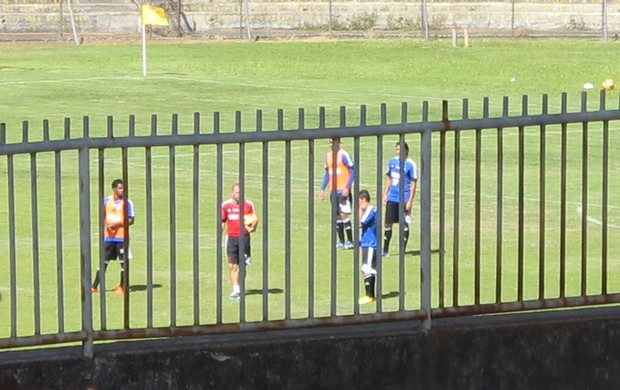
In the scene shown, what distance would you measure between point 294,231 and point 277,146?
9.50m

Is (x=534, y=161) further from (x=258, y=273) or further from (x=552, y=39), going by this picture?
(x=552, y=39)

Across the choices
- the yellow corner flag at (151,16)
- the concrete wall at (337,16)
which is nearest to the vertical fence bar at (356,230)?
the yellow corner flag at (151,16)

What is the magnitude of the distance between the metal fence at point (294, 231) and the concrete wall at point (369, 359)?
0.29 ft

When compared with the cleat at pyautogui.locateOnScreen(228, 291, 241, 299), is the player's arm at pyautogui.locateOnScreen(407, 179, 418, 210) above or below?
above

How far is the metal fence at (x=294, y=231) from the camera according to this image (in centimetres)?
887

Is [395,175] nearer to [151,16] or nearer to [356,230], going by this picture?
[356,230]

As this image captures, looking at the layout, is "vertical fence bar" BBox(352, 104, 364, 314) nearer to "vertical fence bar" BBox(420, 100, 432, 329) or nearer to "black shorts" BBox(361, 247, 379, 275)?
"vertical fence bar" BBox(420, 100, 432, 329)

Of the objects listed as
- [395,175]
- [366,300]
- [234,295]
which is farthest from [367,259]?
[395,175]

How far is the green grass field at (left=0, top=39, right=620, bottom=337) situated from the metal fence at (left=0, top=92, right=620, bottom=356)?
0.07m

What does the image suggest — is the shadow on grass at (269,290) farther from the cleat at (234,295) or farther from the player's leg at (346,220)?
the player's leg at (346,220)

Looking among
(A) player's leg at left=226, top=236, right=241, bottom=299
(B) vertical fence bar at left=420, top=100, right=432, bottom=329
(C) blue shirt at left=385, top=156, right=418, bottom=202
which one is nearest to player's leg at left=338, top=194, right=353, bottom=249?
(C) blue shirt at left=385, top=156, right=418, bottom=202

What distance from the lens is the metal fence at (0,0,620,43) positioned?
62938 millimetres

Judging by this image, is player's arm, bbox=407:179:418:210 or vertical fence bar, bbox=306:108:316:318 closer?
vertical fence bar, bbox=306:108:316:318

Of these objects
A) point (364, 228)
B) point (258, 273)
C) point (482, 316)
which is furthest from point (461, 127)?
point (258, 273)
